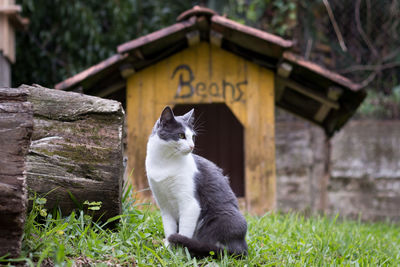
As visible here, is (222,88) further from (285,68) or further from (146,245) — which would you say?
(146,245)

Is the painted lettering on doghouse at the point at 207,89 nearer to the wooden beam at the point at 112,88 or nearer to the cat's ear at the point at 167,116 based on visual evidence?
the wooden beam at the point at 112,88

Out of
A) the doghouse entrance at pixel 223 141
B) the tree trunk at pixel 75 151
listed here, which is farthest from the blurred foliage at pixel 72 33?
the tree trunk at pixel 75 151

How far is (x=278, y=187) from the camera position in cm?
712

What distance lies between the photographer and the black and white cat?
2.64 metres

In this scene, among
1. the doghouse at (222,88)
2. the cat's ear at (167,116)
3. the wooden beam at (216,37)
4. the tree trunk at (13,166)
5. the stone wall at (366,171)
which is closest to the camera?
the tree trunk at (13,166)

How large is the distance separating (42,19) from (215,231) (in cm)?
725

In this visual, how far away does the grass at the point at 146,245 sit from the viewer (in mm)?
2373

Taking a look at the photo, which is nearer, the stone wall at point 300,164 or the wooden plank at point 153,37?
the wooden plank at point 153,37

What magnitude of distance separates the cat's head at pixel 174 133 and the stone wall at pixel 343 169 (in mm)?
4653

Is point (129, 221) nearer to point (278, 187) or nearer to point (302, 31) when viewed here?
point (278, 187)

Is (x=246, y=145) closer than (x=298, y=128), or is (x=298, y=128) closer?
(x=246, y=145)

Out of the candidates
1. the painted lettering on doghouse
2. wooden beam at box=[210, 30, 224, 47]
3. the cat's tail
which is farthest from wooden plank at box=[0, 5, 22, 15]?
the cat's tail

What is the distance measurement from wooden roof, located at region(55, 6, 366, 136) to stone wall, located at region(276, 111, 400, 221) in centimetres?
132

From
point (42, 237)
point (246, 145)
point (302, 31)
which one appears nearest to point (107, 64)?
point (246, 145)
